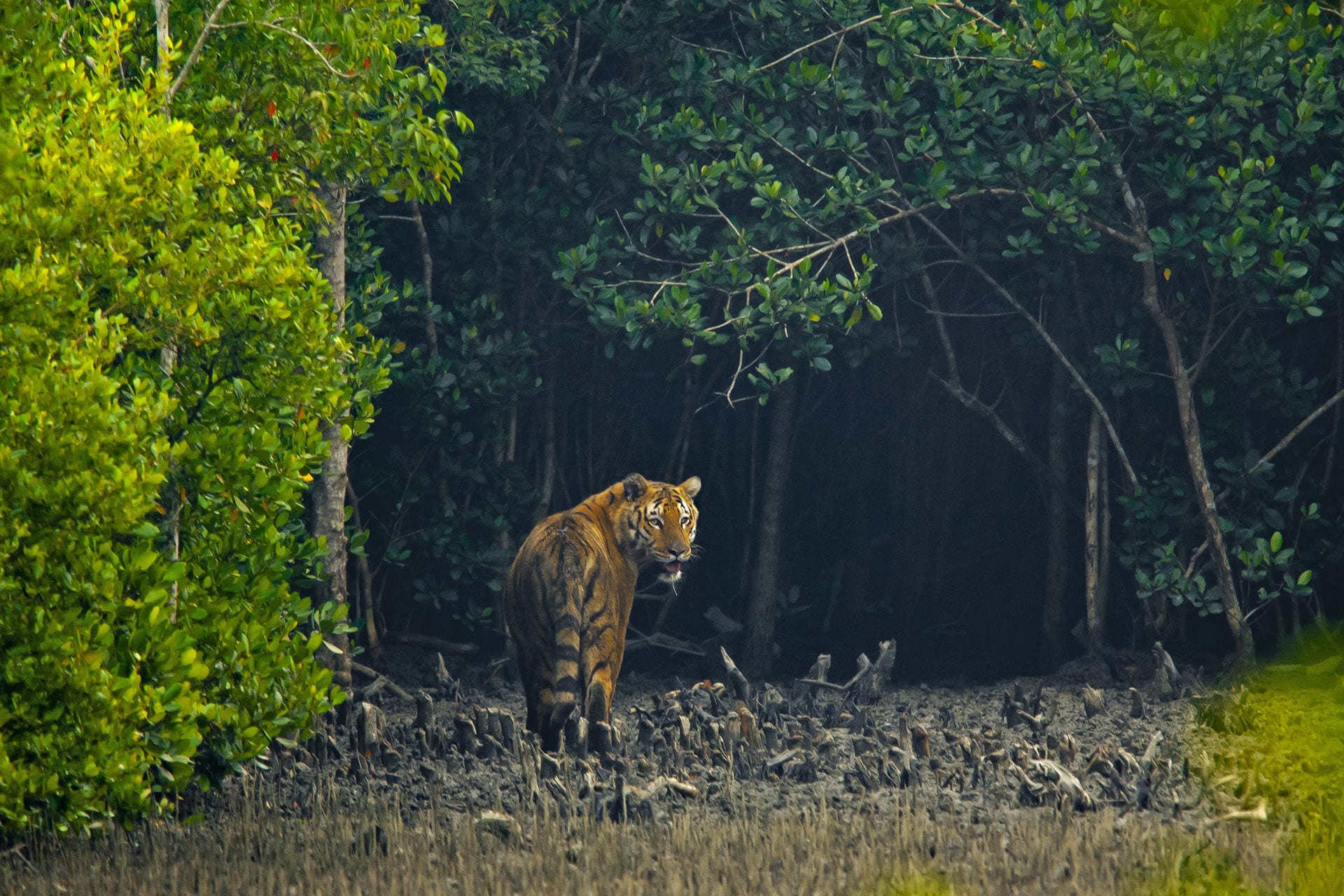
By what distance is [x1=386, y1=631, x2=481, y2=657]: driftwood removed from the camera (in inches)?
391

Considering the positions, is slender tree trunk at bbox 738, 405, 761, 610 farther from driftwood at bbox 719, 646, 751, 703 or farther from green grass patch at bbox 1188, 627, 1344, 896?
green grass patch at bbox 1188, 627, 1344, 896

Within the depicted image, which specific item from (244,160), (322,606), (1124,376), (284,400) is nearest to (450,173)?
(244,160)

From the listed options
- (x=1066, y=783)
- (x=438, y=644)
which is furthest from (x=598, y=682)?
(x=438, y=644)

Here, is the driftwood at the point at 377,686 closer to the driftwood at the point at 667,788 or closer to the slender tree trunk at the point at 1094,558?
the driftwood at the point at 667,788

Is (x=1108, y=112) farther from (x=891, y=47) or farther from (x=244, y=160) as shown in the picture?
(x=244, y=160)

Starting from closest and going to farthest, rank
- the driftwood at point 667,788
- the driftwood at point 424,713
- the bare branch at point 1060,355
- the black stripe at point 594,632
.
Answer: the driftwood at point 667,788 → the black stripe at point 594,632 → the driftwood at point 424,713 → the bare branch at point 1060,355

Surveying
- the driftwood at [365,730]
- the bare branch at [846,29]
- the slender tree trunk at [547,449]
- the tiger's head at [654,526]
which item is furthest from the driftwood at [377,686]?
the bare branch at [846,29]

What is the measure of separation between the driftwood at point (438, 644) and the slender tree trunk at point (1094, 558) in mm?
4273

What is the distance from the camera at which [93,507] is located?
4996mm

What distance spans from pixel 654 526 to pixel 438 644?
2990 mm

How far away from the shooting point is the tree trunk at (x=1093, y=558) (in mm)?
9227

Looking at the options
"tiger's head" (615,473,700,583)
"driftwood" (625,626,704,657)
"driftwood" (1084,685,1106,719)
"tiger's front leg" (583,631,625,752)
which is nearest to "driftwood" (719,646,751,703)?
"tiger's head" (615,473,700,583)

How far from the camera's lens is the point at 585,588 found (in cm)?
722

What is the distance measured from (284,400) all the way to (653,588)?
5.37m
